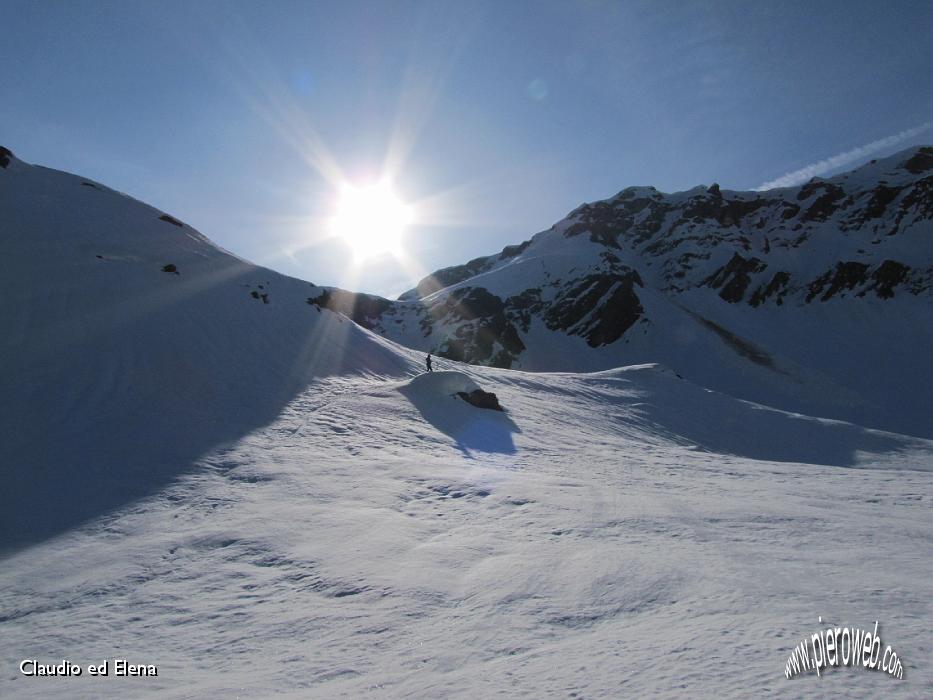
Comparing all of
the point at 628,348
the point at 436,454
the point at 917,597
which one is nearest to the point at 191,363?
the point at 436,454

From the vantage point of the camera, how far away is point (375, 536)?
24.5 ft

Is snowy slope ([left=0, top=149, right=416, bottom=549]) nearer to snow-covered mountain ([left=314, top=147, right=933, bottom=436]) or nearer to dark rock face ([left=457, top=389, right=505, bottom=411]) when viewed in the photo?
dark rock face ([left=457, top=389, right=505, bottom=411])

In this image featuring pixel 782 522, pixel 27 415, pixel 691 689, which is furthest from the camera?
pixel 27 415

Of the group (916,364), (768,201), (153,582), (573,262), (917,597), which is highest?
(768,201)

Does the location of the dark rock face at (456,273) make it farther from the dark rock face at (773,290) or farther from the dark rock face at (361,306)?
the dark rock face at (773,290)

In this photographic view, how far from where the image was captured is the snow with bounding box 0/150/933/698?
4086 millimetres

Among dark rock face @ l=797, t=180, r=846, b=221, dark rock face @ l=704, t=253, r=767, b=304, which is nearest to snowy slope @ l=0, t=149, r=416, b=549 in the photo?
dark rock face @ l=704, t=253, r=767, b=304

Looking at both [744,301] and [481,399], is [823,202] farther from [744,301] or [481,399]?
[481,399]

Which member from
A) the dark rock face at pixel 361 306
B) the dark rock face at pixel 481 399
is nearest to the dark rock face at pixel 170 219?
the dark rock face at pixel 481 399

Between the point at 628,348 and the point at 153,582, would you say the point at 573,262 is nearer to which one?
the point at 628,348

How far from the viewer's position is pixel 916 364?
227ft

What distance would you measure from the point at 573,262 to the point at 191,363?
289 ft

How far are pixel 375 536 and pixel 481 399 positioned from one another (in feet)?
46.4

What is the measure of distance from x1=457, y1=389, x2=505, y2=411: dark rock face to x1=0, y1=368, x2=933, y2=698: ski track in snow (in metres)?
8.81
